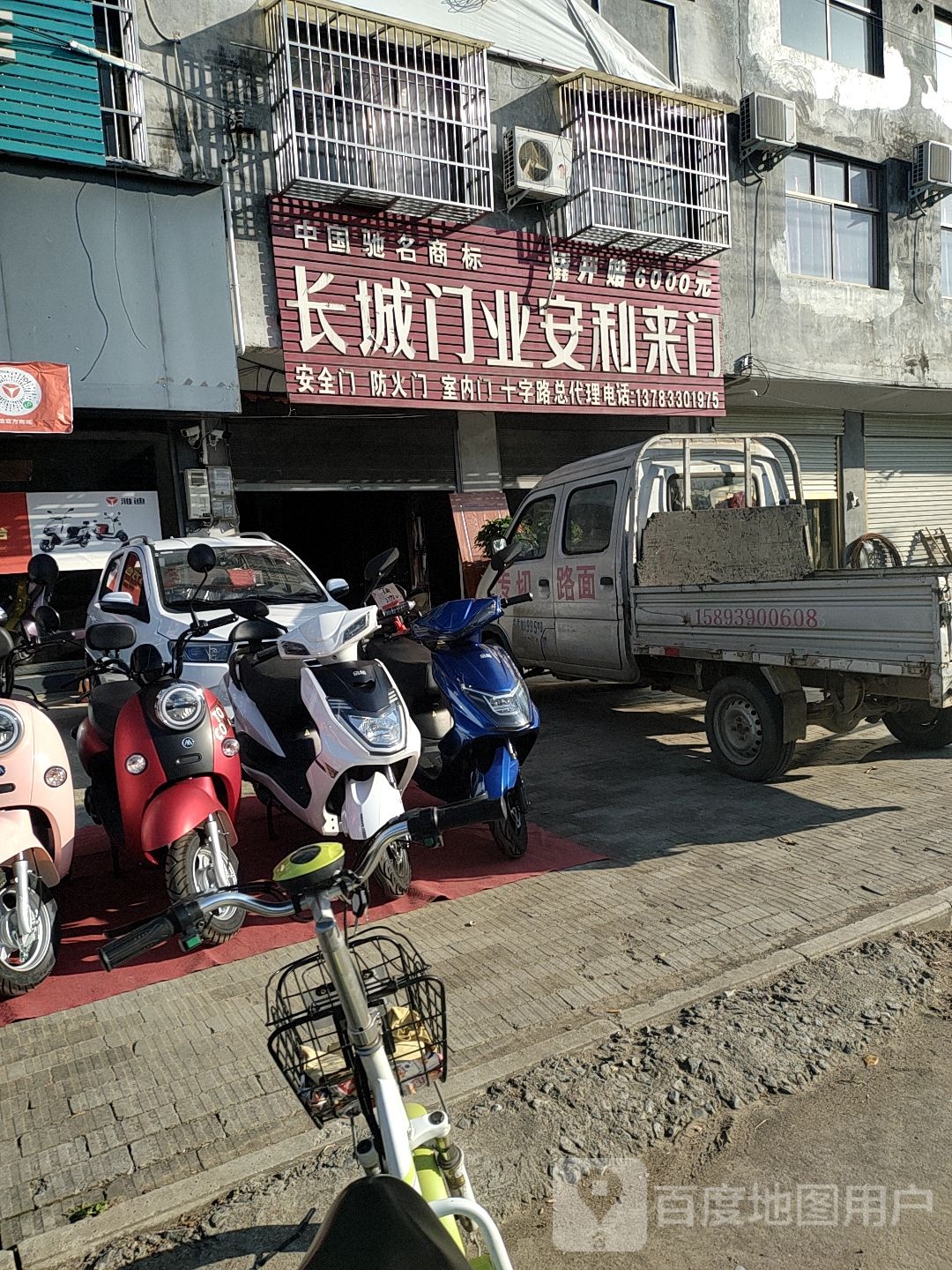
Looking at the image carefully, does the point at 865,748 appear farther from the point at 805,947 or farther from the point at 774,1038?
the point at 774,1038

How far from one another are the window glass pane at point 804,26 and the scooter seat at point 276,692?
14.2 meters

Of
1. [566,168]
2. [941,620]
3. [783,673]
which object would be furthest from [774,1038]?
[566,168]

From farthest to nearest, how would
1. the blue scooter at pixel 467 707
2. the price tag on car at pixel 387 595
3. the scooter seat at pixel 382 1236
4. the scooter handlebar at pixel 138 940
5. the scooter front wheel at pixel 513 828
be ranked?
the price tag on car at pixel 387 595
the scooter front wheel at pixel 513 828
the blue scooter at pixel 467 707
the scooter handlebar at pixel 138 940
the scooter seat at pixel 382 1236

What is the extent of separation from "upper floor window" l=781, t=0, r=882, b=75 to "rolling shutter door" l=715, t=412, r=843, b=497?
18.1 feet

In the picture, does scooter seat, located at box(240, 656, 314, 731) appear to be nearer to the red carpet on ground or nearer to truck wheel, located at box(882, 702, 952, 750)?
the red carpet on ground

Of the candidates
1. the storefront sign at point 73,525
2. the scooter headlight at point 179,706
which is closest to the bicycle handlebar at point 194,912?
the scooter headlight at point 179,706

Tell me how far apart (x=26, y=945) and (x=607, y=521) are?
530cm

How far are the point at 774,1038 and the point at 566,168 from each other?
11.1 m

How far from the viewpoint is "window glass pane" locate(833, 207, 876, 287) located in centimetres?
1491

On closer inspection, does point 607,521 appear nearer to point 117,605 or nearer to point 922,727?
point 922,727

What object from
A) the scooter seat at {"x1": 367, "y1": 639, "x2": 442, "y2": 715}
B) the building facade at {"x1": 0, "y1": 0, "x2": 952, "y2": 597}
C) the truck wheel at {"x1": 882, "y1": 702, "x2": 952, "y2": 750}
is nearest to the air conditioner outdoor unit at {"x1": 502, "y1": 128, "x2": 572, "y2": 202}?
the building facade at {"x1": 0, "y1": 0, "x2": 952, "y2": 597}

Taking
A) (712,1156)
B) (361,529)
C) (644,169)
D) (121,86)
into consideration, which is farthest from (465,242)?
(712,1156)

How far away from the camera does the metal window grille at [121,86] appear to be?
9.34 metres

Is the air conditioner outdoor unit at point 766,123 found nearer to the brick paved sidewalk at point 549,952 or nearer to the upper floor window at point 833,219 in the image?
the upper floor window at point 833,219
